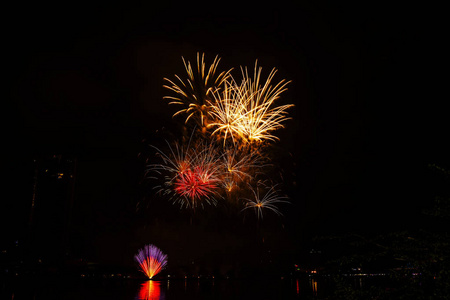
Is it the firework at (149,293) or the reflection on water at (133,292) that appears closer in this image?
the firework at (149,293)

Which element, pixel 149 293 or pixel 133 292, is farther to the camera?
pixel 133 292

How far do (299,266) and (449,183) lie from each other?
8338cm

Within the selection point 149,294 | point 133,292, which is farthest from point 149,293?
point 133,292

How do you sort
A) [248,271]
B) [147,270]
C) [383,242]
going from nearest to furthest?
[383,242] → [147,270] → [248,271]

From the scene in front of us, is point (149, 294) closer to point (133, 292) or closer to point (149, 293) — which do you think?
point (149, 293)

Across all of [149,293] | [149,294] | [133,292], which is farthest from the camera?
[133,292]

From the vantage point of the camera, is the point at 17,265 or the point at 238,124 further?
the point at 17,265

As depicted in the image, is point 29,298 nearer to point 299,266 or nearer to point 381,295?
point 381,295

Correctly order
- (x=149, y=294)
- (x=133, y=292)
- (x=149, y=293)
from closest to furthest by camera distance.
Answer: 1. (x=149, y=294)
2. (x=149, y=293)
3. (x=133, y=292)

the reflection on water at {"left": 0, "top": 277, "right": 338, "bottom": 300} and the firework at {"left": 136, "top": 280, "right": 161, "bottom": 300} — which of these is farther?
the reflection on water at {"left": 0, "top": 277, "right": 338, "bottom": 300}

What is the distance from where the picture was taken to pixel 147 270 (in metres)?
49.6

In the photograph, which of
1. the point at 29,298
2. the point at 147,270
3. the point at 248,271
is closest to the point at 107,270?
the point at 147,270

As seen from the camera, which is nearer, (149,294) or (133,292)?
(149,294)

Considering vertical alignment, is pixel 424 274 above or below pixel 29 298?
above
